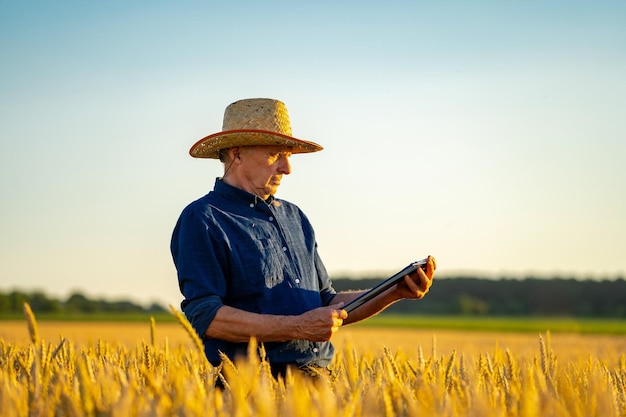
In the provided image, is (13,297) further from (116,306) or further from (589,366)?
(589,366)

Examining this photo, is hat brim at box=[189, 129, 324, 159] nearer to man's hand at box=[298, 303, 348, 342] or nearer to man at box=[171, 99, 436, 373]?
man at box=[171, 99, 436, 373]

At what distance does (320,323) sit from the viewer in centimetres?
374

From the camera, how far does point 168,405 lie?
7.42 ft

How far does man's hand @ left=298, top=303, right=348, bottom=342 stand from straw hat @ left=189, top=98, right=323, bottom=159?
1239 millimetres

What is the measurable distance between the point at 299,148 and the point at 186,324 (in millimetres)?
2747

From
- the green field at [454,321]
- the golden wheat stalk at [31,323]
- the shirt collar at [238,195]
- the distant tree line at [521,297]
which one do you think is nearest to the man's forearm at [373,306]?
the shirt collar at [238,195]

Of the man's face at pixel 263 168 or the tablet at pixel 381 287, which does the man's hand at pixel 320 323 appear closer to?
the tablet at pixel 381 287

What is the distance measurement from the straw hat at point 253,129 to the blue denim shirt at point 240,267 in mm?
301

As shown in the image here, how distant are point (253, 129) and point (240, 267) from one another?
0.86 m

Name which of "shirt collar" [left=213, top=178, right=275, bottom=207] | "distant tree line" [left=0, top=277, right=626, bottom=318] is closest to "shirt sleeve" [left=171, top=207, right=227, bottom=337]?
"shirt collar" [left=213, top=178, right=275, bottom=207]

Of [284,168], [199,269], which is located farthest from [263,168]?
[199,269]

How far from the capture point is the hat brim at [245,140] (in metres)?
4.55

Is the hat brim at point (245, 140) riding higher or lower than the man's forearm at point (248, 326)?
higher

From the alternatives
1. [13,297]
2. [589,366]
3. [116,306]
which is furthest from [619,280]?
[589,366]
